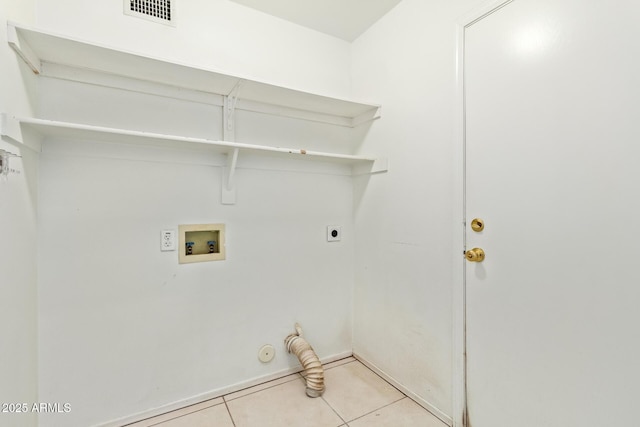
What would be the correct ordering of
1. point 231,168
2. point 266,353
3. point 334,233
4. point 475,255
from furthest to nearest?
point 334,233 < point 266,353 < point 231,168 < point 475,255

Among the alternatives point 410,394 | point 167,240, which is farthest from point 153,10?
point 410,394

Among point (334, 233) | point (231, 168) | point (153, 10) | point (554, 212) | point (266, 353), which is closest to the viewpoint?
point (554, 212)

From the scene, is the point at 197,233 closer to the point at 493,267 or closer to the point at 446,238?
the point at 446,238

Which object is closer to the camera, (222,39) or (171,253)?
(171,253)

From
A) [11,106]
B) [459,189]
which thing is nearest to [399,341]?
[459,189]

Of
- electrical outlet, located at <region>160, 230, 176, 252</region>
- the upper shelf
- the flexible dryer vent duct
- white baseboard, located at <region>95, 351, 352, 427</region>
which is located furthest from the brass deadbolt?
electrical outlet, located at <region>160, 230, 176, 252</region>

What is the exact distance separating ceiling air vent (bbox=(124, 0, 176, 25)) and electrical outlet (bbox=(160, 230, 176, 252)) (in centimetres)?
113

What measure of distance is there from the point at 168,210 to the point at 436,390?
Answer: 1.73 m

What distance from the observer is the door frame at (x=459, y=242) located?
4.64 ft

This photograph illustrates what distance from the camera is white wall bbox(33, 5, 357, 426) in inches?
54.6

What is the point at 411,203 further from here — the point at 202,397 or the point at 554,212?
the point at 202,397

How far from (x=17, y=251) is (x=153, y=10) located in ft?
4.35

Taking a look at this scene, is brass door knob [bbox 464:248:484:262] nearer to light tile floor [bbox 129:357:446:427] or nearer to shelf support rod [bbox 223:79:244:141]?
light tile floor [bbox 129:357:446:427]

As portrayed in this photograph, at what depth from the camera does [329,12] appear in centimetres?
186
